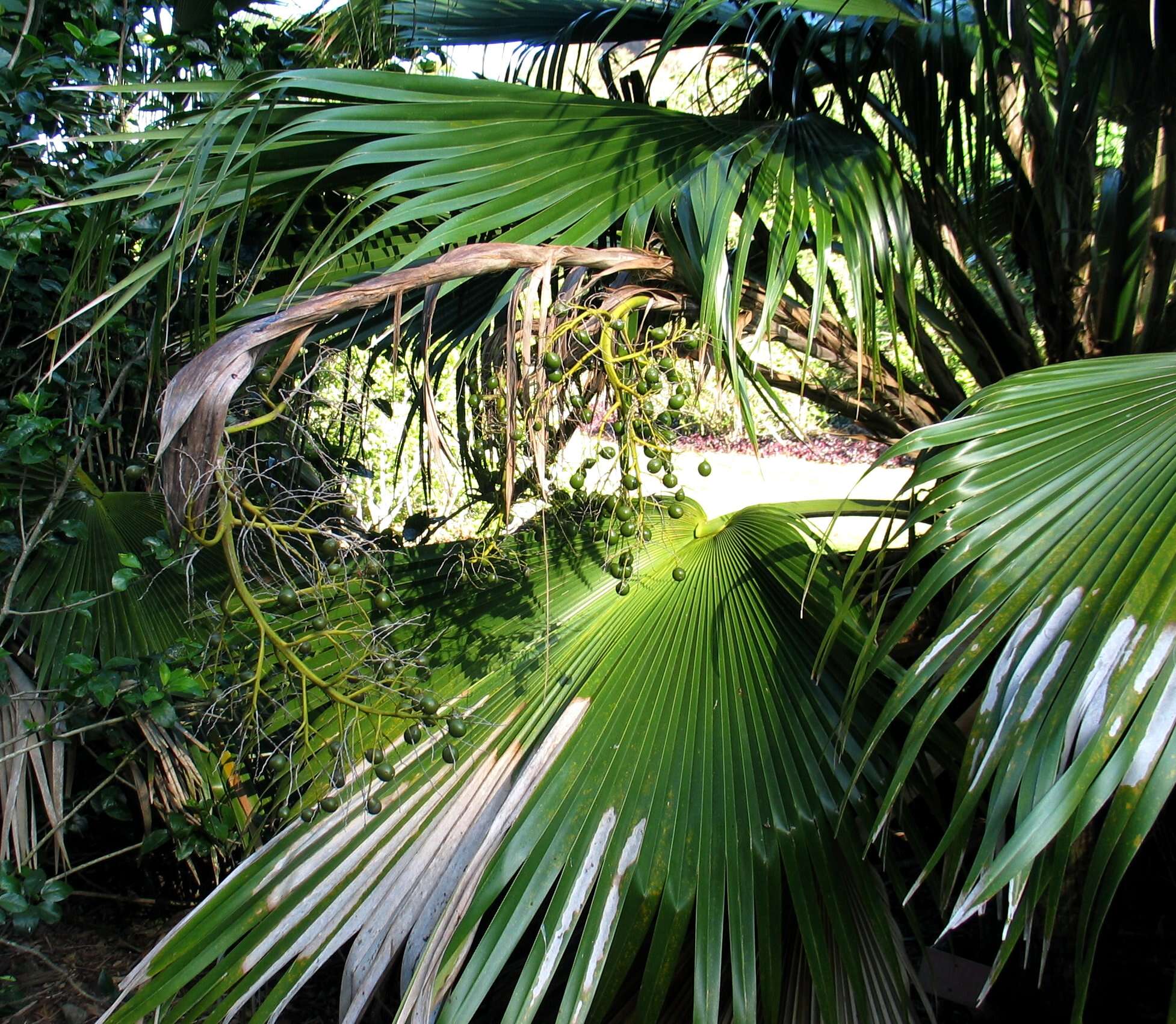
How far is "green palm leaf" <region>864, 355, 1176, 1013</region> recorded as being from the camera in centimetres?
78

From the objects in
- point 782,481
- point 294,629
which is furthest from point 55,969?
point 782,481

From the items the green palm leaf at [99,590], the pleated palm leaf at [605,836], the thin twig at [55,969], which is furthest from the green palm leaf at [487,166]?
the thin twig at [55,969]

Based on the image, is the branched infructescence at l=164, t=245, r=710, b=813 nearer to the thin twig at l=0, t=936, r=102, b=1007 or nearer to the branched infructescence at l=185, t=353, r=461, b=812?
the branched infructescence at l=185, t=353, r=461, b=812

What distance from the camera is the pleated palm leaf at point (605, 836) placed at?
1.12m

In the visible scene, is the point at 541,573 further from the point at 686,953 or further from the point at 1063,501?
the point at 1063,501

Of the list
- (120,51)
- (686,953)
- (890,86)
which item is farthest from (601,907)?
(120,51)

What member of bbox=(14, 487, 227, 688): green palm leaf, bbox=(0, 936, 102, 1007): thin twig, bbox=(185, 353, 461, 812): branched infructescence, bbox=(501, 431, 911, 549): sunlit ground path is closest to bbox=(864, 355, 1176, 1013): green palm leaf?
bbox=(185, 353, 461, 812): branched infructescence

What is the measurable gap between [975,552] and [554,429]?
0.60 meters

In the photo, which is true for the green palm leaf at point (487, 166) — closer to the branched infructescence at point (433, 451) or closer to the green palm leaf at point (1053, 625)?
the branched infructescence at point (433, 451)

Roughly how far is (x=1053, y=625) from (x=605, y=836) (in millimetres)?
622

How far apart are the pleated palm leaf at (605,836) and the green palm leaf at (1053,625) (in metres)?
0.22

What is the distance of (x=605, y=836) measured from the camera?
120 cm

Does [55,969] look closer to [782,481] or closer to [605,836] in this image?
[605,836]

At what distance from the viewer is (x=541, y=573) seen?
1667 mm
